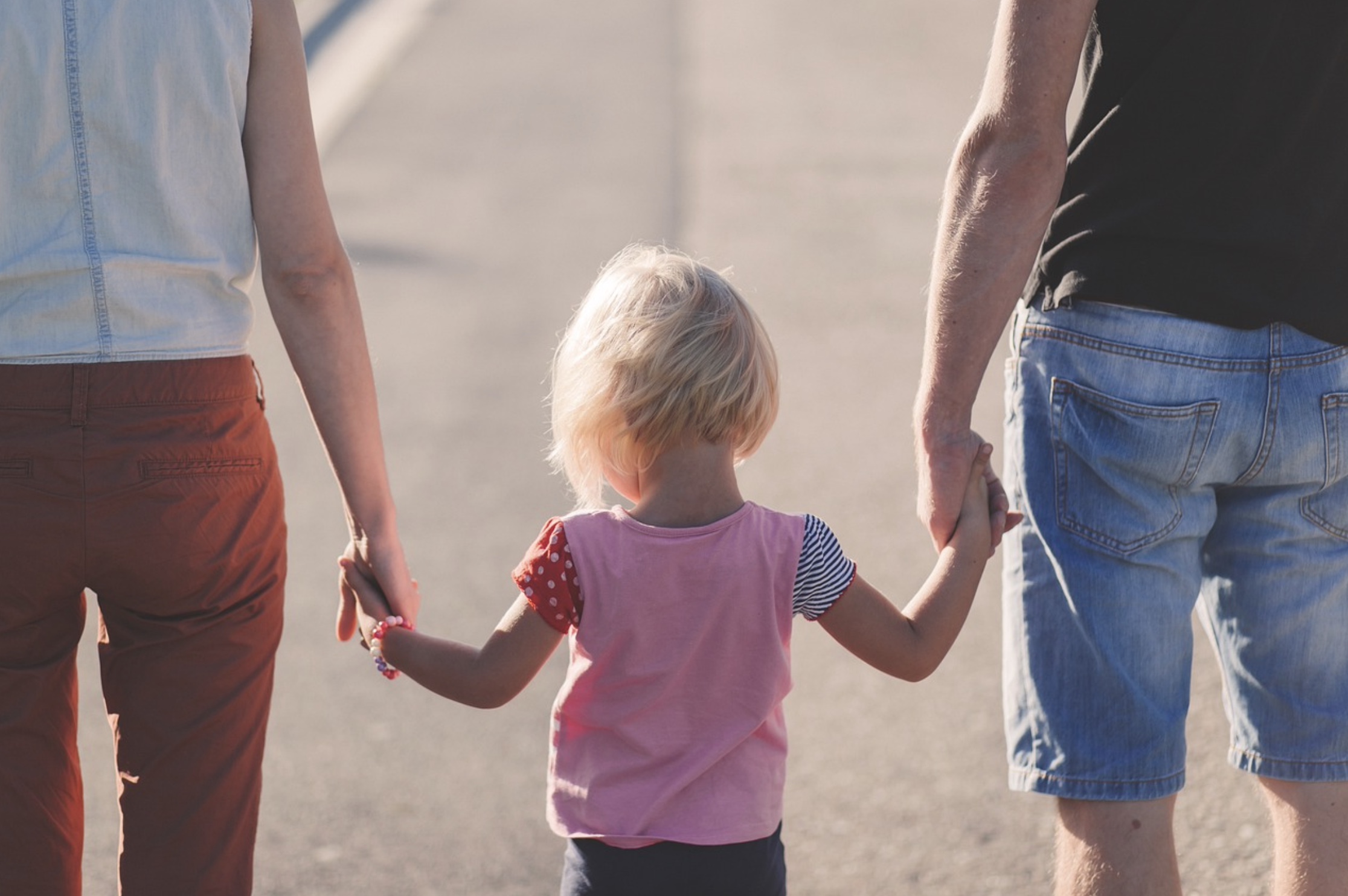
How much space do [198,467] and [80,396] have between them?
191mm

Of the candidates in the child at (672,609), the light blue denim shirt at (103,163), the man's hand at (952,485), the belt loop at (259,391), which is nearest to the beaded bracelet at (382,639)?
the child at (672,609)

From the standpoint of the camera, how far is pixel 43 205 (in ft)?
7.54

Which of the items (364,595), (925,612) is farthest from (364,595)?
(925,612)

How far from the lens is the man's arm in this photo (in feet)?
7.64

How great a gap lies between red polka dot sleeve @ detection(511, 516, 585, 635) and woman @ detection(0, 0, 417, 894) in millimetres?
494

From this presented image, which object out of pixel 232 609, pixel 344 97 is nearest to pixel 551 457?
pixel 232 609

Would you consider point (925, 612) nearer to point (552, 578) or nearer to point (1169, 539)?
point (1169, 539)

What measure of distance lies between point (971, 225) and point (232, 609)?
4.12 feet

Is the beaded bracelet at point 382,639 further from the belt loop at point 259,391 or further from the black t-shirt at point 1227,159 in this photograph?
the black t-shirt at point 1227,159

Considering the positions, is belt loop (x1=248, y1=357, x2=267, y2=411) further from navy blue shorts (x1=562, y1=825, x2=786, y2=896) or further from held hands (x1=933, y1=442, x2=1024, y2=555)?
held hands (x1=933, y1=442, x2=1024, y2=555)

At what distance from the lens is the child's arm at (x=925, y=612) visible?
2.29 m

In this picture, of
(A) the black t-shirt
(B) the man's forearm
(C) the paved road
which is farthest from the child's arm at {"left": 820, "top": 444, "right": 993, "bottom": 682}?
(C) the paved road

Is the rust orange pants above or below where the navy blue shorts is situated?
above

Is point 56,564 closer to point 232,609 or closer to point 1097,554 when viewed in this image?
point 232,609
